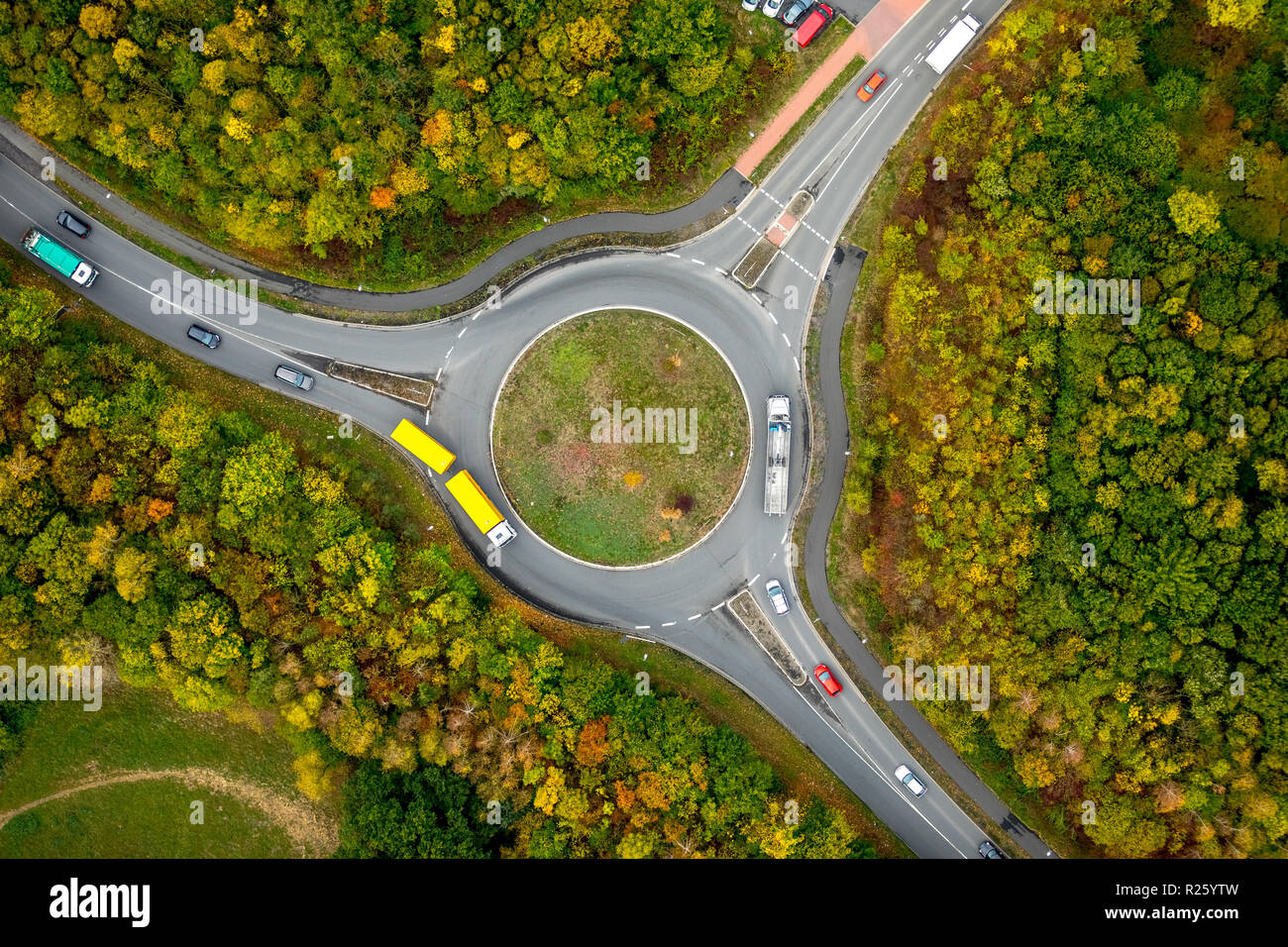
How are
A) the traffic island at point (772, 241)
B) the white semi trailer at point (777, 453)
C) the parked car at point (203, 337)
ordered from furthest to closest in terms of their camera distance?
the traffic island at point (772, 241), the parked car at point (203, 337), the white semi trailer at point (777, 453)

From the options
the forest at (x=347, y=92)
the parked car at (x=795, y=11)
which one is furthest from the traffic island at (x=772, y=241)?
the parked car at (x=795, y=11)

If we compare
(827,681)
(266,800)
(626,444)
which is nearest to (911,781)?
(827,681)

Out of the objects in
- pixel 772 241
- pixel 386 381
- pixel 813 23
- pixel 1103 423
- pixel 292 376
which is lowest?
pixel 1103 423

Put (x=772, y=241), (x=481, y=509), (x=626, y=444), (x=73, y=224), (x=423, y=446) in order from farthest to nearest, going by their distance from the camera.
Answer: (x=626, y=444) < (x=772, y=241) < (x=423, y=446) < (x=481, y=509) < (x=73, y=224)

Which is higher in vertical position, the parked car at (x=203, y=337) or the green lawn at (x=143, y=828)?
the parked car at (x=203, y=337)

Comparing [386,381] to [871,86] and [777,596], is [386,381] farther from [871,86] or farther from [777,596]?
[871,86]

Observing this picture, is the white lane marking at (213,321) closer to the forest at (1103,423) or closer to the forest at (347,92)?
the forest at (347,92)

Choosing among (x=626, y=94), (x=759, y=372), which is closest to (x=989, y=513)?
(x=759, y=372)
